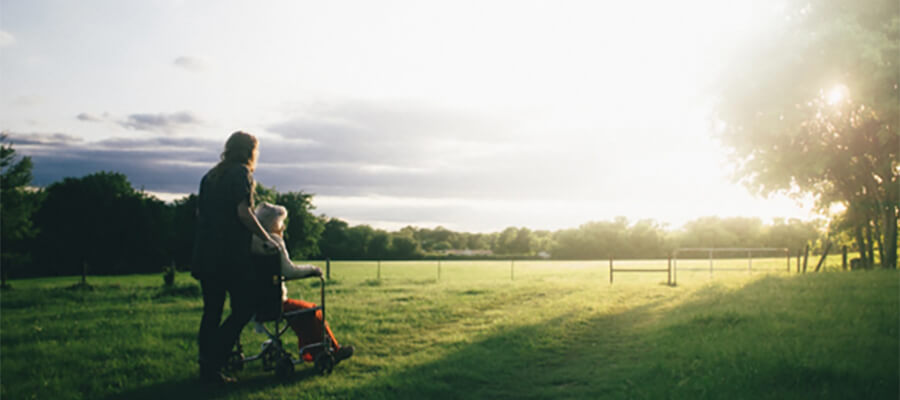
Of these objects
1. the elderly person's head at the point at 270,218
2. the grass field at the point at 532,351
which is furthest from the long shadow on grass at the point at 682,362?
the elderly person's head at the point at 270,218

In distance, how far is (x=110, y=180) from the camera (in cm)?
5084

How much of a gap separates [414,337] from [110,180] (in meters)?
51.7

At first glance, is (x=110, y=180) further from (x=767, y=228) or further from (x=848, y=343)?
(x=767, y=228)

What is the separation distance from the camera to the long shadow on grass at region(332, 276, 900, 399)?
617 cm

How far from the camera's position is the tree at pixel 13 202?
3362 centimetres

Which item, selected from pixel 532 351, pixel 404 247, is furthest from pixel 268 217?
pixel 404 247

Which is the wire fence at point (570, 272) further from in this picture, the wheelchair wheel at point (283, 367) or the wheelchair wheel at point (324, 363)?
the wheelchair wheel at point (283, 367)

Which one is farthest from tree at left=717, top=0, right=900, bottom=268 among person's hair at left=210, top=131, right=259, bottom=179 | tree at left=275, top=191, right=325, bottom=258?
tree at left=275, top=191, right=325, bottom=258

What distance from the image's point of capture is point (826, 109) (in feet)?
59.9

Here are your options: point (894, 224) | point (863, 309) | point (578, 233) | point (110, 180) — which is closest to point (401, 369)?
point (863, 309)

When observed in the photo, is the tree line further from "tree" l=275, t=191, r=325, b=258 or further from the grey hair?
the grey hair

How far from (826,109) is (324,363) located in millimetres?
18941

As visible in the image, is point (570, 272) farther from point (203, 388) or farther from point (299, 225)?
point (203, 388)

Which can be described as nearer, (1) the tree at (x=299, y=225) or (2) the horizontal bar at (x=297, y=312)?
(2) the horizontal bar at (x=297, y=312)
